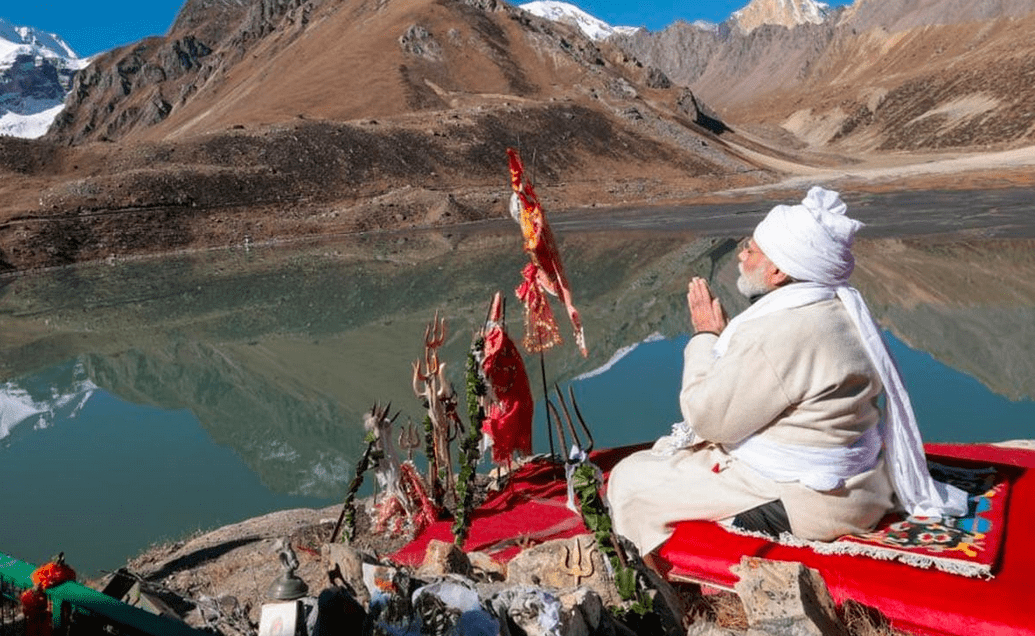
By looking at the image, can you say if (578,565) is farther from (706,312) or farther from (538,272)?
(538,272)

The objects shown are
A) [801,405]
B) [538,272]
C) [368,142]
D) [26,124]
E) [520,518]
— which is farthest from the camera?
[26,124]

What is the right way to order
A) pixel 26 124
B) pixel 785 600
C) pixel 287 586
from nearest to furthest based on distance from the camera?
1. pixel 287 586
2. pixel 785 600
3. pixel 26 124

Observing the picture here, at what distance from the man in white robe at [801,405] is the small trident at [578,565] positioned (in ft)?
1.37

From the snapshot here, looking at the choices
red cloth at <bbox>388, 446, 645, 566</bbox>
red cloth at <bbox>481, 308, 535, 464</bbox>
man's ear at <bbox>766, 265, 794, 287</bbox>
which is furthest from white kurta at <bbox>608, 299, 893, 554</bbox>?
red cloth at <bbox>481, 308, 535, 464</bbox>

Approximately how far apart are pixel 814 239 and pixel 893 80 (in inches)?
3945

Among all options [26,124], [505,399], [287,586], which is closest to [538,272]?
[505,399]

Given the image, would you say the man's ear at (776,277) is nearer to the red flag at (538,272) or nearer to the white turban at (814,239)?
the white turban at (814,239)

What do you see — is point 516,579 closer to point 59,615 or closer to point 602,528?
point 602,528

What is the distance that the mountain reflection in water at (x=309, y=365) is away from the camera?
27.6ft

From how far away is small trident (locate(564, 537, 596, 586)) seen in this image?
329 cm

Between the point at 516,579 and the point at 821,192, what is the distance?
1.92m

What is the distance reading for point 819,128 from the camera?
9288 centimetres

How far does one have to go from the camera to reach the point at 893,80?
301ft

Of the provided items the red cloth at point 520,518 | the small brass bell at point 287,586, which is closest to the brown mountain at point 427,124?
the red cloth at point 520,518
